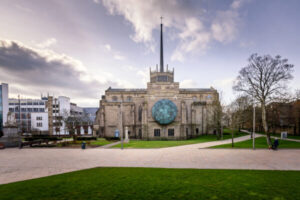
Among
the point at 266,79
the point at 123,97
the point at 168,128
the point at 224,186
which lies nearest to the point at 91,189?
the point at 224,186

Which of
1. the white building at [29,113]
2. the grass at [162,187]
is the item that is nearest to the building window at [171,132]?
the grass at [162,187]

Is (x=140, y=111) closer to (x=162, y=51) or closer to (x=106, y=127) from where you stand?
(x=106, y=127)

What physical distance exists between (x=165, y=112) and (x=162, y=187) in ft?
107

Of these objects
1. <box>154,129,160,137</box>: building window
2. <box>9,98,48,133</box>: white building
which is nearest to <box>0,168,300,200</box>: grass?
<box>154,129,160,137</box>: building window

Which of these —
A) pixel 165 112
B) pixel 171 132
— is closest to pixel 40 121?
pixel 165 112

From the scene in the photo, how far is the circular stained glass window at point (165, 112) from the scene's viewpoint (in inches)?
1587

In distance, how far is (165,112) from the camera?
40.3m

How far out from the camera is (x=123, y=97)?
197ft

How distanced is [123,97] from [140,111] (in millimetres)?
16479

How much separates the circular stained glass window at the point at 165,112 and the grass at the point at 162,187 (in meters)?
30.2

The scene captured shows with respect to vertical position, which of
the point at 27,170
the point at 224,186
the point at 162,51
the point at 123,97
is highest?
the point at 162,51

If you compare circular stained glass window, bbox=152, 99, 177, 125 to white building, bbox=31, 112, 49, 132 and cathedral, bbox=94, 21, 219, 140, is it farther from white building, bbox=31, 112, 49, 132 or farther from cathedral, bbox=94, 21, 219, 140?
white building, bbox=31, 112, 49, 132

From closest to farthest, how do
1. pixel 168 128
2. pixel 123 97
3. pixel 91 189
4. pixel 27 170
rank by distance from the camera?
pixel 91 189
pixel 27 170
pixel 168 128
pixel 123 97

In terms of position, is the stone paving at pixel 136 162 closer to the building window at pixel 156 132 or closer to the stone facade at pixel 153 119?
the stone facade at pixel 153 119
